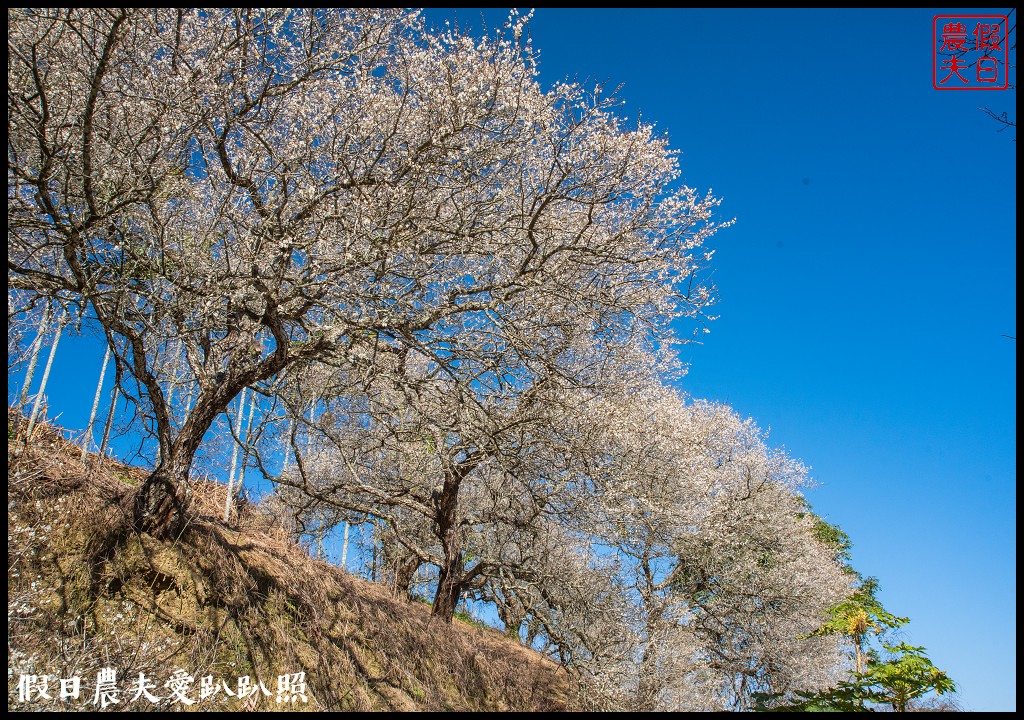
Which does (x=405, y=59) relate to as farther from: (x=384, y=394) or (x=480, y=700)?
(x=480, y=700)

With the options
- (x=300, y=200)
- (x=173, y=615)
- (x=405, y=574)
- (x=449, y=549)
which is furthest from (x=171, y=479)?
(x=405, y=574)

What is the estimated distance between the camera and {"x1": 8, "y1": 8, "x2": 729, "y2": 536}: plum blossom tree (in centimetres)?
590

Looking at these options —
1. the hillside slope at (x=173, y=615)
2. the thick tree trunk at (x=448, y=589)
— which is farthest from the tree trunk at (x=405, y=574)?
the hillside slope at (x=173, y=615)

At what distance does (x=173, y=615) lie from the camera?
646 centimetres

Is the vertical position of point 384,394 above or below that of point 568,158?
below

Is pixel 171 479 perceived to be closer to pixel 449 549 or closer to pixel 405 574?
pixel 449 549

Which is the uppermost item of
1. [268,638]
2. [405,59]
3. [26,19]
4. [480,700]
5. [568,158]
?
[405,59]

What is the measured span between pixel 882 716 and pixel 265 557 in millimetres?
7319

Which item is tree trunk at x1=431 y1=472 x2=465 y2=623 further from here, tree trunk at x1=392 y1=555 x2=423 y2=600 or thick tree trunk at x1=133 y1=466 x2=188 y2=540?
thick tree trunk at x1=133 y1=466 x2=188 y2=540

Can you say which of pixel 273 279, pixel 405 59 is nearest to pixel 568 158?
pixel 405 59

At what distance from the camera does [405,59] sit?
712cm

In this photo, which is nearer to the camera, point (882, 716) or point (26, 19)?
point (882, 716)

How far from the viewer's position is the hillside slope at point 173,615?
5387 mm

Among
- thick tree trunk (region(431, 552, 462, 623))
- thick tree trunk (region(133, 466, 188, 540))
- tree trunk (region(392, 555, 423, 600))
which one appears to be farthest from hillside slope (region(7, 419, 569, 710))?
tree trunk (region(392, 555, 423, 600))
